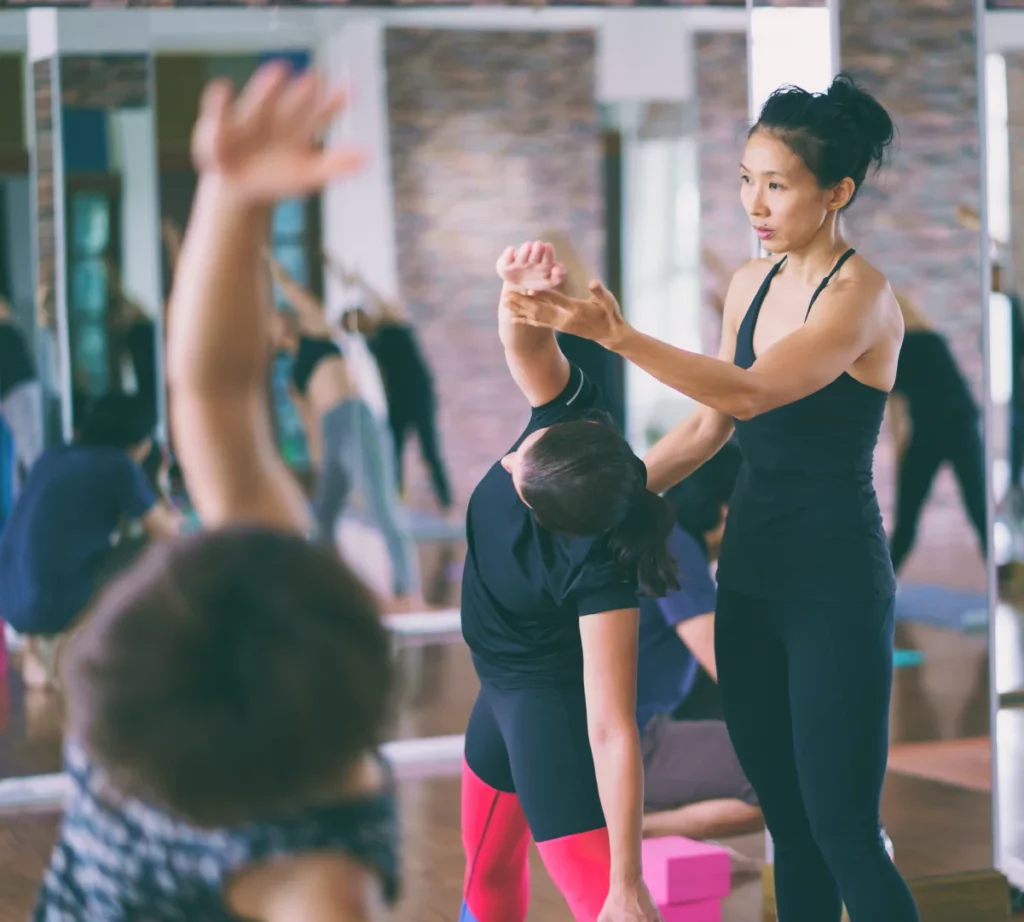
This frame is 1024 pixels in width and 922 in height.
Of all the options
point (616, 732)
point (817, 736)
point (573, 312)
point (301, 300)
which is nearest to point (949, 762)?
point (817, 736)

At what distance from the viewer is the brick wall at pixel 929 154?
2.56 meters

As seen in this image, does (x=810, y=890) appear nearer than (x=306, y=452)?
Yes

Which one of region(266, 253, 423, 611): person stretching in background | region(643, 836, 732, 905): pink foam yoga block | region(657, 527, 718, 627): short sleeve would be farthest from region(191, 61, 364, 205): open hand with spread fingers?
region(266, 253, 423, 611): person stretching in background

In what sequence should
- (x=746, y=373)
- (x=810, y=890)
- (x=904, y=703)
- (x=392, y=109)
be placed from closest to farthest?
1. (x=746, y=373)
2. (x=810, y=890)
3. (x=904, y=703)
4. (x=392, y=109)

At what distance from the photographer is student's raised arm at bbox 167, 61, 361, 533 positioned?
38.3 inches

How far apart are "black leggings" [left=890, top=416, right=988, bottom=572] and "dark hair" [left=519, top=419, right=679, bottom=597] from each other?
286 centimetres

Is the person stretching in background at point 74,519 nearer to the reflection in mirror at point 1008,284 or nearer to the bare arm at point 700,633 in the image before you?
the bare arm at point 700,633

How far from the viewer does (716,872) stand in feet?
8.55

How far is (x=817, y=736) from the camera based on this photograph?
1.85 m

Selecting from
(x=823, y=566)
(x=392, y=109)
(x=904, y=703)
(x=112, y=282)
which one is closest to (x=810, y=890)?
(x=823, y=566)

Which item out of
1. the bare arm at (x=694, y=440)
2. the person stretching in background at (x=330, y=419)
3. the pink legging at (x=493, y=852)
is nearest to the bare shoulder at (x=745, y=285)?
the bare arm at (x=694, y=440)

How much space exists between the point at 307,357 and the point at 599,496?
12.2ft

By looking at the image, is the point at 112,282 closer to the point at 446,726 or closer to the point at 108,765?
the point at 446,726

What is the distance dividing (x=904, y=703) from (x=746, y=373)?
8.57ft
